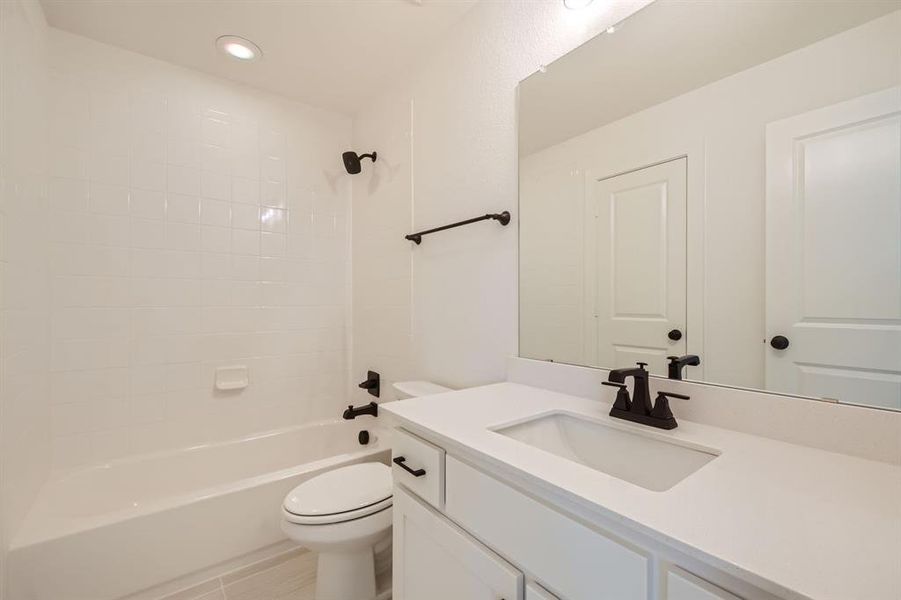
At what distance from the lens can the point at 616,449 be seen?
36.1 inches

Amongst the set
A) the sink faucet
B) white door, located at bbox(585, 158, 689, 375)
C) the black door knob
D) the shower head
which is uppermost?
the shower head

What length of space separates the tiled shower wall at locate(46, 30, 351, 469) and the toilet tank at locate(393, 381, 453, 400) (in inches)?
34.3

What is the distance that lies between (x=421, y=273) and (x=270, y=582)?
1.49m

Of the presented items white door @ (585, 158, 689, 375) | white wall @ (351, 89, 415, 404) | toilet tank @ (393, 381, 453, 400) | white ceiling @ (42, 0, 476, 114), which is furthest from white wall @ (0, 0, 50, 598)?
white door @ (585, 158, 689, 375)

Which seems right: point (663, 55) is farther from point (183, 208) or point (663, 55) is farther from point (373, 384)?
point (183, 208)

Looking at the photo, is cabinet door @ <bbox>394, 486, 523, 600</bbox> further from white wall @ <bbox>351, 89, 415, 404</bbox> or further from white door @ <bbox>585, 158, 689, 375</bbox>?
white wall @ <bbox>351, 89, 415, 404</bbox>

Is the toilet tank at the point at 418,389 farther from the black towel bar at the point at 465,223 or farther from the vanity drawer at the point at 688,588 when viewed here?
the vanity drawer at the point at 688,588

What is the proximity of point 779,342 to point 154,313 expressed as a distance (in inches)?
98.7

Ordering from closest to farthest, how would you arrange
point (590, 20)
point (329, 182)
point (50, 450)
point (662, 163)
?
1. point (662, 163)
2. point (590, 20)
3. point (50, 450)
4. point (329, 182)

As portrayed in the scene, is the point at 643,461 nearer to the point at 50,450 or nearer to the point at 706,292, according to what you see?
→ the point at 706,292

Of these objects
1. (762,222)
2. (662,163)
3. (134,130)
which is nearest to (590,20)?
(662,163)

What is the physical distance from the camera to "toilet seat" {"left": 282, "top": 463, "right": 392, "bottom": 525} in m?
1.28

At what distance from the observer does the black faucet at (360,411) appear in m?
2.06

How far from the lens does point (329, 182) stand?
2453 mm
